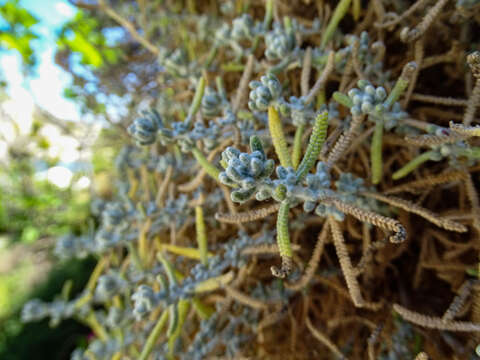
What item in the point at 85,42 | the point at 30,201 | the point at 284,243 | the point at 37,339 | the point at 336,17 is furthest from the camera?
the point at 37,339

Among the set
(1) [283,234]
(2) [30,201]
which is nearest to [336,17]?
(1) [283,234]

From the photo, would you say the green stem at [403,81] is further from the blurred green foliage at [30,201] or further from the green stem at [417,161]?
the blurred green foliage at [30,201]

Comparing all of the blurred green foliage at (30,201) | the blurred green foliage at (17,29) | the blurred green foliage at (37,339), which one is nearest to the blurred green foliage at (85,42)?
the blurred green foliage at (17,29)

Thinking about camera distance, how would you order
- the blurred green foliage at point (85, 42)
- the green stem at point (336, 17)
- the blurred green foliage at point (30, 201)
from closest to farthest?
the green stem at point (336, 17) < the blurred green foliage at point (85, 42) < the blurred green foliage at point (30, 201)

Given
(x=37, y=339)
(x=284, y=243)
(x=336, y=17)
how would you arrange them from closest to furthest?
(x=284, y=243) < (x=336, y=17) < (x=37, y=339)

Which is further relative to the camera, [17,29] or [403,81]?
[17,29]

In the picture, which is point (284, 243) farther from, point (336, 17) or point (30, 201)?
point (30, 201)

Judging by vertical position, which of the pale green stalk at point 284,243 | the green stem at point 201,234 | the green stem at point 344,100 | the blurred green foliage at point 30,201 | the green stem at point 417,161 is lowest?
the pale green stalk at point 284,243

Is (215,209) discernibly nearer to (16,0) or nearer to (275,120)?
(275,120)

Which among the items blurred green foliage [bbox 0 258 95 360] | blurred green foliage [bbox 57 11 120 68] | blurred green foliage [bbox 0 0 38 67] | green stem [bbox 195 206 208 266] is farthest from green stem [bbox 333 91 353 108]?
blurred green foliage [bbox 0 258 95 360]

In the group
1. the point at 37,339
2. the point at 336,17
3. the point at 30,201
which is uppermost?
the point at 30,201

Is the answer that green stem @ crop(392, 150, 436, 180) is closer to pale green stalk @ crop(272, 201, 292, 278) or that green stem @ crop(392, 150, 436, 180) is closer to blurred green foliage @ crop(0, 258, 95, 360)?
pale green stalk @ crop(272, 201, 292, 278)
